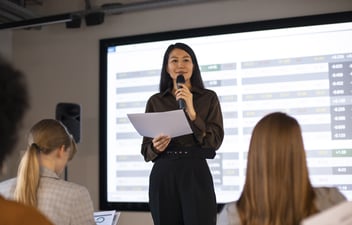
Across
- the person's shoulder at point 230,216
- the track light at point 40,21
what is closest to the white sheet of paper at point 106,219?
the person's shoulder at point 230,216

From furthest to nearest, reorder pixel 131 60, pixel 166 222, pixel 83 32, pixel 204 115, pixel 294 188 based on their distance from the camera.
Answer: pixel 83 32
pixel 131 60
pixel 204 115
pixel 166 222
pixel 294 188

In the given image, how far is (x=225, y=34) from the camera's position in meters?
3.72

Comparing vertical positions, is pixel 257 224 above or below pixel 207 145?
below

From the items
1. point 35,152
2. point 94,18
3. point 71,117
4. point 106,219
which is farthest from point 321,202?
point 94,18

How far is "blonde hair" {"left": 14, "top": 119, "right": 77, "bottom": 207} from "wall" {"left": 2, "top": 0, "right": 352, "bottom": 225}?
2.05 metres

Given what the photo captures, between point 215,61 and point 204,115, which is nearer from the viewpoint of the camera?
point 204,115

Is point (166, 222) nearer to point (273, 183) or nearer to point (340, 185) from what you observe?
point (273, 183)

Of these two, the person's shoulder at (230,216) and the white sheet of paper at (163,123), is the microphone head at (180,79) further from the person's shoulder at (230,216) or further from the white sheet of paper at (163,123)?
the person's shoulder at (230,216)

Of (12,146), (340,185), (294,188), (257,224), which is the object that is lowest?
(340,185)

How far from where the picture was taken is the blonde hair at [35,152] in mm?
1714

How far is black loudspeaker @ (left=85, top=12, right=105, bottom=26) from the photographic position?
4125 mm

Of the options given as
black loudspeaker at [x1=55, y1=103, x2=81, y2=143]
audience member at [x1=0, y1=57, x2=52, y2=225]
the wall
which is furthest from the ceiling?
audience member at [x1=0, y1=57, x2=52, y2=225]

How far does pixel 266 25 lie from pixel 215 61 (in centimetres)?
52

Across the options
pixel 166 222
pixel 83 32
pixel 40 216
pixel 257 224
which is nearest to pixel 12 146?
pixel 40 216
